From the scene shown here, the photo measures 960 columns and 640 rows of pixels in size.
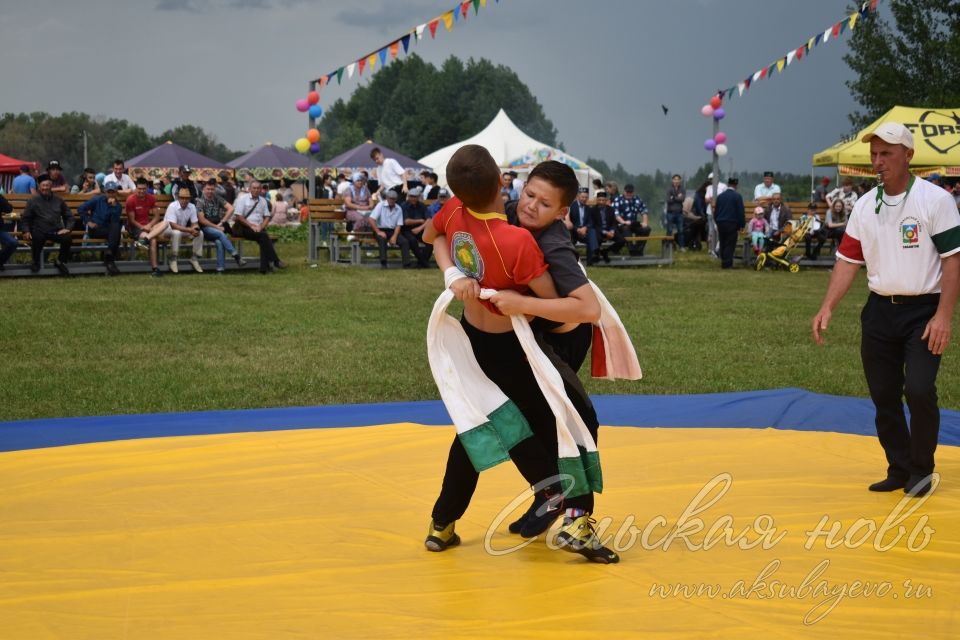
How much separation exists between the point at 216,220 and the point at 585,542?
13.1 m

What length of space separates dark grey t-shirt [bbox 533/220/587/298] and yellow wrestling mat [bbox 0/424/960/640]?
904mm

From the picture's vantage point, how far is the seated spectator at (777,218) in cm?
1891

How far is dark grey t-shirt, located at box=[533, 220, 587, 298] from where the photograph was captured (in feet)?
11.7

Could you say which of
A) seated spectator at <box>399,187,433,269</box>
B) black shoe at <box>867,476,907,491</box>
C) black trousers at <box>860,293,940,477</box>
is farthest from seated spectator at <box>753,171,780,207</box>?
black shoe at <box>867,476,907,491</box>

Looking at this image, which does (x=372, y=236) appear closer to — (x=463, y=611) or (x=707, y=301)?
(x=707, y=301)

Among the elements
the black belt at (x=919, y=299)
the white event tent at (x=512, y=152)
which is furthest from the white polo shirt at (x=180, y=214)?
the white event tent at (x=512, y=152)

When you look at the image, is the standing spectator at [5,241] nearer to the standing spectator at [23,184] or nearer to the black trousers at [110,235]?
the black trousers at [110,235]

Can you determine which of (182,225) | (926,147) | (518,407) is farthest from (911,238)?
(926,147)

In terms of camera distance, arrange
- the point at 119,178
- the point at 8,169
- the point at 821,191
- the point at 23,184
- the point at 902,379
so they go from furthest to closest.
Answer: the point at 821,191, the point at 8,169, the point at 119,178, the point at 23,184, the point at 902,379

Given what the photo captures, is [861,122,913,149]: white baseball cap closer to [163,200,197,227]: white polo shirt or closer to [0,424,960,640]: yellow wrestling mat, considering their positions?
[0,424,960,640]: yellow wrestling mat

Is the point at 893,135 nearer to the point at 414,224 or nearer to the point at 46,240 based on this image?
the point at 46,240

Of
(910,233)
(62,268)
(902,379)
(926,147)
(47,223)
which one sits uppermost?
(926,147)

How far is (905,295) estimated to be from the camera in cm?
461

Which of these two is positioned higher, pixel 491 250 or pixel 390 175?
pixel 390 175
